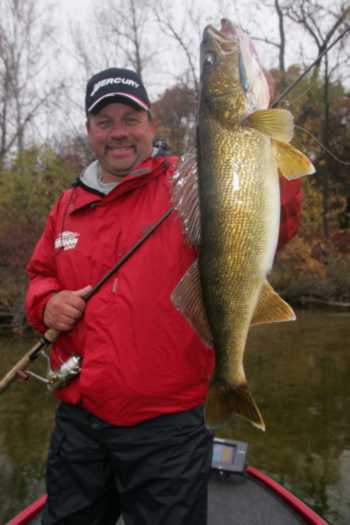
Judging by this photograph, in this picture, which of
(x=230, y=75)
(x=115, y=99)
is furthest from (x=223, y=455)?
(x=230, y=75)

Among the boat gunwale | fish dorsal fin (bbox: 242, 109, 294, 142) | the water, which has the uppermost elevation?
fish dorsal fin (bbox: 242, 109, 294, 142)

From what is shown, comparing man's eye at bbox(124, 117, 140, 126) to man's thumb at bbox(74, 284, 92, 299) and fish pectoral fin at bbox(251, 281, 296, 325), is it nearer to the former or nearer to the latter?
man's thumb at bbox(74, 284, 92, 299)

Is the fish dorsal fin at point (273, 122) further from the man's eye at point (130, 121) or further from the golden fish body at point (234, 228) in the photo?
the man's eye at point (130, 121)

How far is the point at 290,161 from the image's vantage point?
165 cm

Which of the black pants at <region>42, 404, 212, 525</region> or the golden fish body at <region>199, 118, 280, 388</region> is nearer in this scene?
the golden fish body at <region>199, 118, 280, 388</region>

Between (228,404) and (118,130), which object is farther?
(118,130)

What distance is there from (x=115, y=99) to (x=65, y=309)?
96 centimetres

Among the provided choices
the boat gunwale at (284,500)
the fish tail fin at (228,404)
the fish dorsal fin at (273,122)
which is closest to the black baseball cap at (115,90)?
the fish dorsal fin at (273,122)

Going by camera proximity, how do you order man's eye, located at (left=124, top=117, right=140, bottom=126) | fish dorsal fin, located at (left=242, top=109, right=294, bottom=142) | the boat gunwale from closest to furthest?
fish dorsal fin, located at (left=242, top=109, right=294, bottom=142) → man's eye, located at (left=124, top=117, right=140, bottom=126) → the boat gunwale

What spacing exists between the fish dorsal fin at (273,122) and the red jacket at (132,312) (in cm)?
51

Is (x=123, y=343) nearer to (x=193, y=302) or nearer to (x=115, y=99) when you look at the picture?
(x=193, y=302)

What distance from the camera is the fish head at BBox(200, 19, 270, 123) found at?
1614mm

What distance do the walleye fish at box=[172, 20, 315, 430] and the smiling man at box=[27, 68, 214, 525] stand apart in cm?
15

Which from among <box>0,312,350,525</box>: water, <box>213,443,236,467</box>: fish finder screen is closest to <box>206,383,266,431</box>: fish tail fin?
<box>213,443,236,467</box>: fish finder screen
